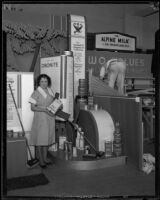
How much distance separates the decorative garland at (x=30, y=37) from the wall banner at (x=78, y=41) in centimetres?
48

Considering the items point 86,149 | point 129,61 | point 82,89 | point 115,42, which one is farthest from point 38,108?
point 115,42

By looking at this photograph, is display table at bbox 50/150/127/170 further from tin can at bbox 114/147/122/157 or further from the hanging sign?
the hanging sign

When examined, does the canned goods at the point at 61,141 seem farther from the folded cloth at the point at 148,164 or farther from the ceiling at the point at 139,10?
the ceiling at the point at 139,10

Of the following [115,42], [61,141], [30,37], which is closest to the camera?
[61,141]

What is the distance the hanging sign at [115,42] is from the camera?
10047mm

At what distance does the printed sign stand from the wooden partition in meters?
3.04

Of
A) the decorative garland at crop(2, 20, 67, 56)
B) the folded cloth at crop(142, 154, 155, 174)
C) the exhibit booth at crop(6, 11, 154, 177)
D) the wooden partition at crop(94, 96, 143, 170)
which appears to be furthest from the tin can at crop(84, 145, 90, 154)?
the decorative garland at crop(2, 20, 67, 56)

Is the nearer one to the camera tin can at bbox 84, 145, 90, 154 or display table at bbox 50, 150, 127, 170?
display table at bbox 50, 150, 127, 170

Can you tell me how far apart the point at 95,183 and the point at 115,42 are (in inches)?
280

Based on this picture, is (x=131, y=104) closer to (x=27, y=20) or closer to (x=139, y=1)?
(x=139, y=1)

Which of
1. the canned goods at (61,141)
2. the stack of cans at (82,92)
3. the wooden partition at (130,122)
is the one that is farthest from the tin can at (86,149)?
the stack of cans at (82,92)

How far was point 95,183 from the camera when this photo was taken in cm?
396

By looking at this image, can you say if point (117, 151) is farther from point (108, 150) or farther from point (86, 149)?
point (86, 149)

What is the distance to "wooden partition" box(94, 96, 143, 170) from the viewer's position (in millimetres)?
4652
